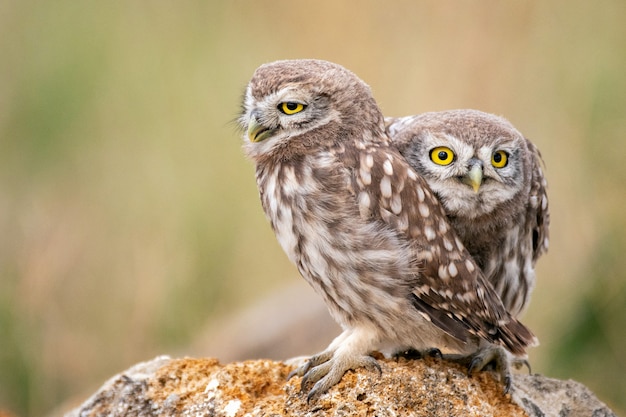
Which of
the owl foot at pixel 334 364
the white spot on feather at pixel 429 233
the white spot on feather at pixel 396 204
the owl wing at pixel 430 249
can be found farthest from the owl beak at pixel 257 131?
the owl foot at pixel 334 364

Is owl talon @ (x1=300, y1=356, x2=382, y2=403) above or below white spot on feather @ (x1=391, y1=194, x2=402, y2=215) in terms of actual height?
below

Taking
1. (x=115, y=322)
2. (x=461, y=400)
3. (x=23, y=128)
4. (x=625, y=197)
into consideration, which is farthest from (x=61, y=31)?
(x=461, y=400)

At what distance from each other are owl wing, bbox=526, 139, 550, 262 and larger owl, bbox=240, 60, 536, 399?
0.50m

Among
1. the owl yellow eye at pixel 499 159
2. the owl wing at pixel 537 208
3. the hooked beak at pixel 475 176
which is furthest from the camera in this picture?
the owl wing at pixel 537 208

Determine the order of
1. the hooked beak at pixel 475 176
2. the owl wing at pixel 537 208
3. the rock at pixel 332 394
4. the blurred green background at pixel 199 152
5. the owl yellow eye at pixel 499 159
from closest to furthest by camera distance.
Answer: the rock at pixel 332 394, the hooked beak at pixel 475 176, the owl yellow eye at pixel 499 159, the owl wing at pixel 537 208, the blurred green background at pixel 199 152

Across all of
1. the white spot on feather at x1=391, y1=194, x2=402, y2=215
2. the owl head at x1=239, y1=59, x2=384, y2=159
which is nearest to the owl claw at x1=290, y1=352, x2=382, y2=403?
the white spot on feather at x1=391, y1=194, x2=402, y2=215

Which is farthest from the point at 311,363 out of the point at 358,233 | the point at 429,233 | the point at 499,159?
the point at 499,159

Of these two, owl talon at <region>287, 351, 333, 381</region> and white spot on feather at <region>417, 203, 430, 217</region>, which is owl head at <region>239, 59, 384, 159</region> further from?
owl talon at <region>287, 351, 333, 381</region>

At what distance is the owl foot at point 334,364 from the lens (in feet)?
9.08

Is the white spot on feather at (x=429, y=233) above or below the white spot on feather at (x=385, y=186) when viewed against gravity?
below

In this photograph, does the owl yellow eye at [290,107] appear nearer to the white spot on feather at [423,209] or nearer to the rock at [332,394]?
the white spot on feather at [423,209]

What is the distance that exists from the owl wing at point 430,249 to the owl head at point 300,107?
Answer: 0.15 meters

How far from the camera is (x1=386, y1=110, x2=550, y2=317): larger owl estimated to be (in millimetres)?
2906

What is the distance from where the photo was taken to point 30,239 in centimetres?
502
